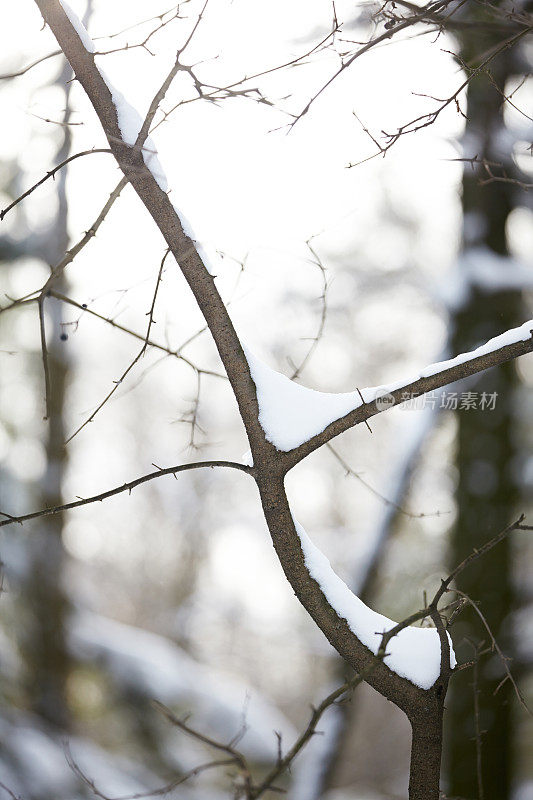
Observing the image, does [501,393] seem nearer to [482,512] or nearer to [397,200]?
[482,512]

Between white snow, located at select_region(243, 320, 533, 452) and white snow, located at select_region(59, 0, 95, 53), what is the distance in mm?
643

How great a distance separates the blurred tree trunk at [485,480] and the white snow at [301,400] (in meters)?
2.22

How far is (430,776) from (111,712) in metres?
4.24

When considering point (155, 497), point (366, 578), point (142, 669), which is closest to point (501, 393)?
point (366, 578)

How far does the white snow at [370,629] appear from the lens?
3.83ft

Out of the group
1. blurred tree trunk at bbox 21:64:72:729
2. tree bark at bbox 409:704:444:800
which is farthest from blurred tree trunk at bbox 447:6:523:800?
blurred tree trunk at bbox 21:64:72:729

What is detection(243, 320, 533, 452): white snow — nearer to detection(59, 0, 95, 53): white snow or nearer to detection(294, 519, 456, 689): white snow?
detection(294, 519, 456, 689): white snow

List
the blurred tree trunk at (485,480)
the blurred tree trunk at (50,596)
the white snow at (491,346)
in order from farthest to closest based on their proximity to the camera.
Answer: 1. the blurred tree trunk at (50,596)
2. the blurred tree trunk at (485,480)
3. the white snow at (491,346)

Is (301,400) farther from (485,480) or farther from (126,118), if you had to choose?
(485,480)

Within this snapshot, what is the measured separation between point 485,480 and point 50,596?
3521 millimetres

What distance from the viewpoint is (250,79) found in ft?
3.70

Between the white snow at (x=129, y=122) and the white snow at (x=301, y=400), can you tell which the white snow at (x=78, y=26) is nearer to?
the white snow at (x=129, y=122)

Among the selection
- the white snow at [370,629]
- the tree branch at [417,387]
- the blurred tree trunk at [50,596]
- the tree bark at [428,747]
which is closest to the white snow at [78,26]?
the tree branch at [417,387]

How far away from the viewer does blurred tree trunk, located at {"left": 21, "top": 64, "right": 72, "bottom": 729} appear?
477 cm
